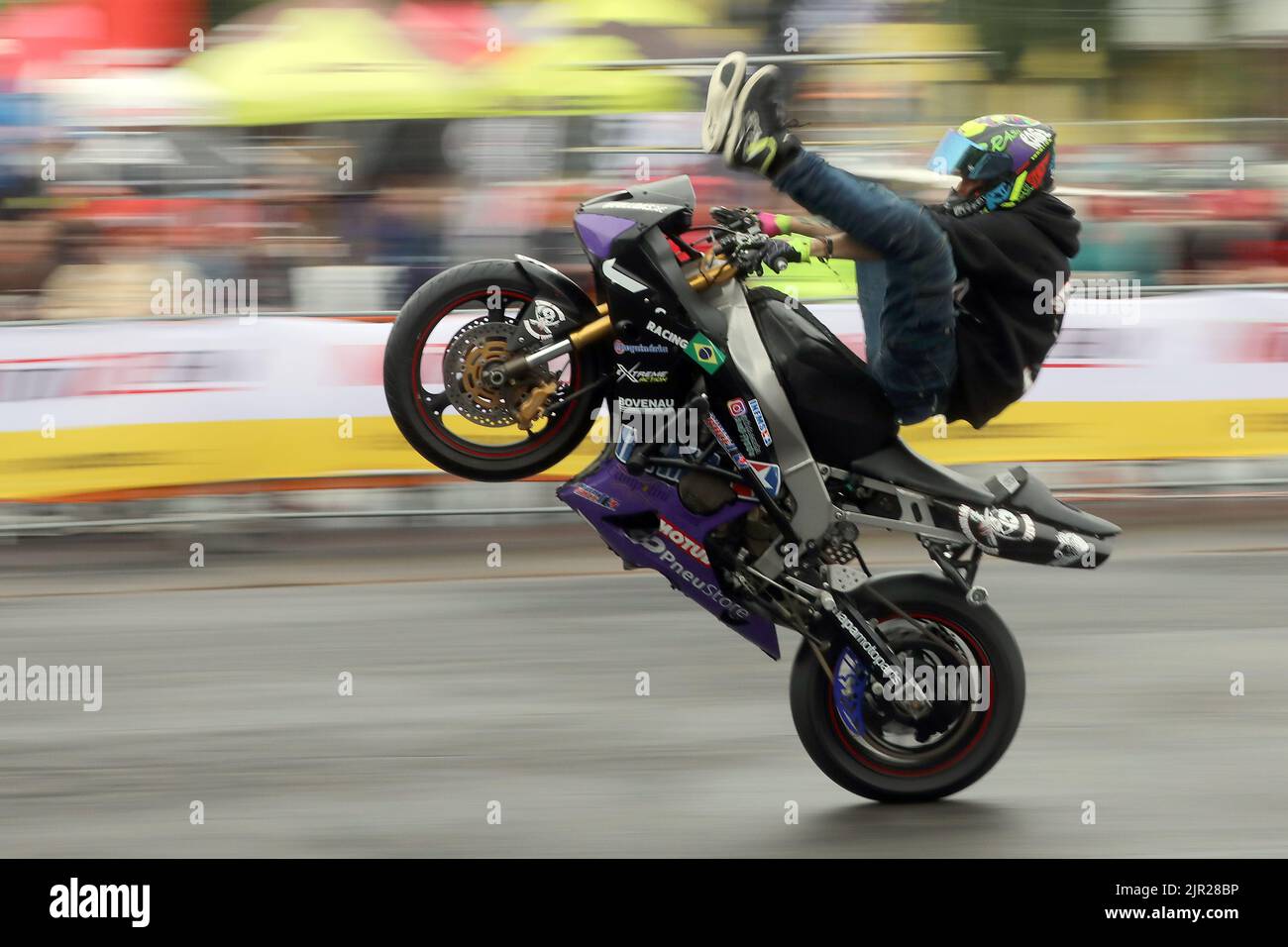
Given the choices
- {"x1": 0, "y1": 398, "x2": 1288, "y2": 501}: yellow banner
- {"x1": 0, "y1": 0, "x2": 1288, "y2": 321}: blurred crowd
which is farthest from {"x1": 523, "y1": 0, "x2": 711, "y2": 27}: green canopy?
{"x1": 0, "y1": 398, "x2": 1288, "y2": 501}: yellow banner

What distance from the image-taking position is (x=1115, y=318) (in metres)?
9.60

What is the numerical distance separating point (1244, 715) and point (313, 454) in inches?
186

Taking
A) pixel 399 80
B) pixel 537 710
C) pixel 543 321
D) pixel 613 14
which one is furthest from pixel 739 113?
pixel 613 14

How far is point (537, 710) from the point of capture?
6.49 meters

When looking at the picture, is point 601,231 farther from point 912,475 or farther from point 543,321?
point 912,475

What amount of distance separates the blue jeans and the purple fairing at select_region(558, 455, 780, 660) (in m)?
0.58

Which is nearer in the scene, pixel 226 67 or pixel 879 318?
pixel 879 318

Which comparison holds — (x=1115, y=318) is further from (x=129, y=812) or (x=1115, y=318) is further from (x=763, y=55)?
(x=129, y=812)

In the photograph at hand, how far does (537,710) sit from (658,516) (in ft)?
5.04

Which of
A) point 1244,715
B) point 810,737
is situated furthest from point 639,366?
point 1244,715

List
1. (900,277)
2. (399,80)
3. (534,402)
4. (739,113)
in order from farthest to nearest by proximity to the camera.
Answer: (399,80), (534,402), (900,277), (739,113)

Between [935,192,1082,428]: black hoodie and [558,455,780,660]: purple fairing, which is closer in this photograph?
[935,192,1082,428]: black hoodie

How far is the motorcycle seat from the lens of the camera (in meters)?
5.26

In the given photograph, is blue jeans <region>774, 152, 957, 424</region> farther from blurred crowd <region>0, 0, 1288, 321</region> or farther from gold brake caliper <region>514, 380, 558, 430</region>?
blurred crowd <region>0, 0, 1288, 321</region>
